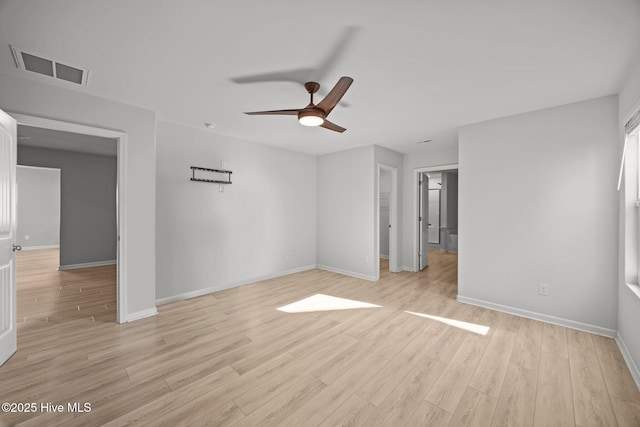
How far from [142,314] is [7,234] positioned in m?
1.42

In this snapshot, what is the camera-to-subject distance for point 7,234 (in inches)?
87.0

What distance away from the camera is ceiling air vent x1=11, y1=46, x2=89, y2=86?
1.99 metres

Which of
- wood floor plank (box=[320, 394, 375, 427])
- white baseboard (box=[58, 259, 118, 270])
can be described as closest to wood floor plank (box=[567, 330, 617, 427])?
wood floor plank (box=[320, 394, 375, 427])

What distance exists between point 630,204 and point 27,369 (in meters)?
5.30

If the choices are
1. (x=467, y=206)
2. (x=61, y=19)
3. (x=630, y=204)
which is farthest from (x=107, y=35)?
(x=630, y=204)

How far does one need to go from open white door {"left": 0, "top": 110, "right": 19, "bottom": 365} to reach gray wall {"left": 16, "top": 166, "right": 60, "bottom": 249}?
6.35 m

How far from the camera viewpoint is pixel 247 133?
159 inches

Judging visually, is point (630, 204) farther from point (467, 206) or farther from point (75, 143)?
point (75, 143)

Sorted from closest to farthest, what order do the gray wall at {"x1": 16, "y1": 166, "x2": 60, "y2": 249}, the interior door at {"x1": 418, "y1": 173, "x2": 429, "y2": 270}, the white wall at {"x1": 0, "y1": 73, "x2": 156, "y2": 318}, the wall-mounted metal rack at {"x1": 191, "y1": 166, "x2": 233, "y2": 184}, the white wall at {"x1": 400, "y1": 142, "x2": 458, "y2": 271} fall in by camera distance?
the white wall at {"x1": 0, "y1": 73, "x2": 156, "y2": 318}
the wall-mounted metal rack at {"x1": 191, "y1": 166, "x2": 233, "y2": 184}
the white wall at {"x1": 400, "y1": 142, "x2": 458, "y2": 271}
the interior door at {"x1": 418, "y1": 173, "x2": 429, "y2": 270}
the gray wall at {"x1": 16, "y1": 166, "x2": 60, "y2": 249}

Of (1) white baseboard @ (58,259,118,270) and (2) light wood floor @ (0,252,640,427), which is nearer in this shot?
(2) light wood floor @ (0,252,640,427)

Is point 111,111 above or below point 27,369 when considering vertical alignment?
above

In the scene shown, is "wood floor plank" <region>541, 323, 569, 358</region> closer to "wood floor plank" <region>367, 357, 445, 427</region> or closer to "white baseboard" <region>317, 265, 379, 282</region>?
"wood floor plank" <region>367, 357, 445, 427</region>

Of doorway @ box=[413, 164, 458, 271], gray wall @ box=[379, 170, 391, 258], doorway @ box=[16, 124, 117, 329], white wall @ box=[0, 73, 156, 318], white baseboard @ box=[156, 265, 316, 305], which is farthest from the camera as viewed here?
doorway @ box=[413, 164, 458, 271]

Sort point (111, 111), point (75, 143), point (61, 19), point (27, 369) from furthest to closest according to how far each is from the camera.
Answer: point (75, 143), point (111, 111), point (27, 369), point (61, 19)
